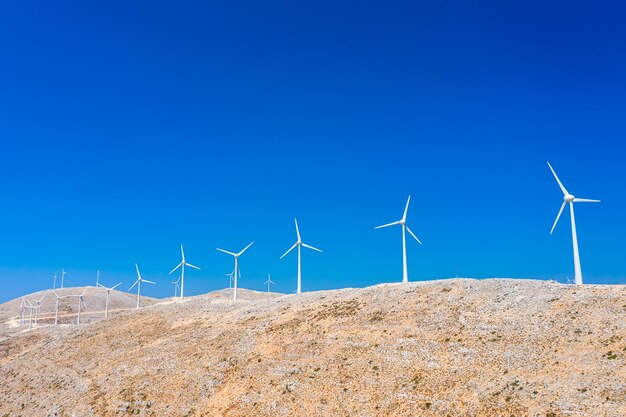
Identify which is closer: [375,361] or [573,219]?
[375,361]

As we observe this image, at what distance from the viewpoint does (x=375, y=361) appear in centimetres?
3828

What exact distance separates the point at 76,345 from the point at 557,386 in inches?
2766

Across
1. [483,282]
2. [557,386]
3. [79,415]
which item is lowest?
[79,415]

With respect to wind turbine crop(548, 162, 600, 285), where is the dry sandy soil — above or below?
below

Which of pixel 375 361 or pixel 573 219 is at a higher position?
pixel 573 219

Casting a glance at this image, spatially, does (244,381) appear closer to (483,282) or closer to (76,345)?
(483,282)

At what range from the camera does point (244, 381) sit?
41.4 metres

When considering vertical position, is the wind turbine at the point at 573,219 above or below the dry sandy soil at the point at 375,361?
above

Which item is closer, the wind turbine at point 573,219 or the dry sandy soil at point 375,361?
the dry sandy soil at point 375,361

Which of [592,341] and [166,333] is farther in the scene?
[166,333]

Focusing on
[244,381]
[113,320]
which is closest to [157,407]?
[244,381]

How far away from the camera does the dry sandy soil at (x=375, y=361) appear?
29922 millimetres

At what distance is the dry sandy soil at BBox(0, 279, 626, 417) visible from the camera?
29922 mm

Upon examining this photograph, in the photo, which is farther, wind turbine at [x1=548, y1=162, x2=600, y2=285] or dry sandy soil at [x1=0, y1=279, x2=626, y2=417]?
wind turbine at [x1=548, y1=162, x2=600, y2=285]
